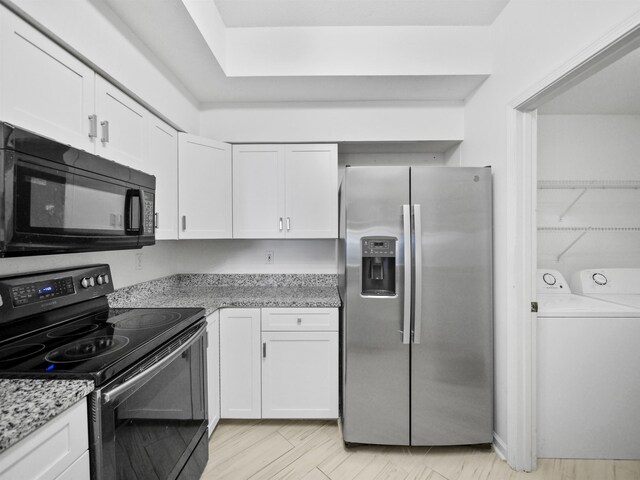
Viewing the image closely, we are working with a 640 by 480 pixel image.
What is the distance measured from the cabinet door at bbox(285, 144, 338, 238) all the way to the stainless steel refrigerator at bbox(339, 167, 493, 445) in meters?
0.50

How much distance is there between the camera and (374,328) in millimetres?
1676

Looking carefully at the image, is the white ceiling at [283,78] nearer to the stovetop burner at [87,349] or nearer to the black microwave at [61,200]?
the black microwave at [61,200]

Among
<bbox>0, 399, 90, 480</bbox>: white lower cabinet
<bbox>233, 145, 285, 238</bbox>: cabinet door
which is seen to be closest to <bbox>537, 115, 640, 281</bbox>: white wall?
<bbox>233, 145, 285, 238</bbox>: cabinet door

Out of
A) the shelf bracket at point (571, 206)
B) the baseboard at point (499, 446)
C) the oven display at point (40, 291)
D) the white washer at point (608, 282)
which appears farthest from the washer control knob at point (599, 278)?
the oven display at point (40, 291)

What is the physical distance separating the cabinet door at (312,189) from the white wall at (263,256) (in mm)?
331

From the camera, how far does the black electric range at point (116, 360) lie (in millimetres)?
810

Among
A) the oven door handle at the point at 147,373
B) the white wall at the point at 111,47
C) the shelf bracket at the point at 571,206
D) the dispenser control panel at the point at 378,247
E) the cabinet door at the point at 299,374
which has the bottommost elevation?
the cabinet door at the point at 299,374

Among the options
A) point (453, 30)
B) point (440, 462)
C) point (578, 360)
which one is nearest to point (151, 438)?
point (440, 462)

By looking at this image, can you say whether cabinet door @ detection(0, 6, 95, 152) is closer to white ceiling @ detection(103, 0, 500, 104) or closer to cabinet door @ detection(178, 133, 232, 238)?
white ceiling @ detection(103, 0, 500, 104)

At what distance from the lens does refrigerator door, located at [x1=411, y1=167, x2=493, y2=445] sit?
1.65m

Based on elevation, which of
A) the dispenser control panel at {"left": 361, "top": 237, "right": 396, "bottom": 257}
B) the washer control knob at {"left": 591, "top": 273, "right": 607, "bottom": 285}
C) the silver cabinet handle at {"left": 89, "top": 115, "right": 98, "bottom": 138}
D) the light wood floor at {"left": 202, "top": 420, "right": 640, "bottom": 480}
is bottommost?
the light wood floor at {"left": 202, "top": 420, "right": 640, "bottom": 480}

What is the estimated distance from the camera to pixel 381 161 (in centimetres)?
256

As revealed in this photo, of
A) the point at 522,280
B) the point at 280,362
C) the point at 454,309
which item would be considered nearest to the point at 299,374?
the point at 280,362

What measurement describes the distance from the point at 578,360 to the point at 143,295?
8.85 feet
